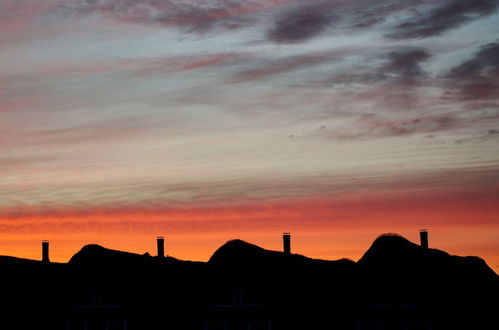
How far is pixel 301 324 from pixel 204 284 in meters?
5.04

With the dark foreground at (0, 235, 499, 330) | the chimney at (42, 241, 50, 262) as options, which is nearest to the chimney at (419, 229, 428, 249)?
the dark foreground at (0, 235, 499, 330)

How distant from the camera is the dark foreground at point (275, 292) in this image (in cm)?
4184

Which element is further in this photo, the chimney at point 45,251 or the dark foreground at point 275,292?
the chimney at point 45,251

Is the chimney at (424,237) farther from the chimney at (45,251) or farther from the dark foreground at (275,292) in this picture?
the chimney at (45,251)

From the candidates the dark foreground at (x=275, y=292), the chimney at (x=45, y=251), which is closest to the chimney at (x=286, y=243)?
the dark foreground at (x=275, y=292)

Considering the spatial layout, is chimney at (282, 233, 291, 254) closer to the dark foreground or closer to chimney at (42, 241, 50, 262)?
the dark foreground

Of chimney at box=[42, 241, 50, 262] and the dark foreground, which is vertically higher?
chimney at box=[42, 241, 50, 262]

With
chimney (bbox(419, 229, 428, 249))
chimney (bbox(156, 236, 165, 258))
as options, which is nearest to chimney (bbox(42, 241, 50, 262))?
chimney (bbox(156, 236, 165, 258))

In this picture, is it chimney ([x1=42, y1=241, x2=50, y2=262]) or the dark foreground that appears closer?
the dark foreground

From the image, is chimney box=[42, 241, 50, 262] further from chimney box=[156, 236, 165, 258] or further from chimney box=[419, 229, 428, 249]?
chimney box=[419, 229, 428, 249]

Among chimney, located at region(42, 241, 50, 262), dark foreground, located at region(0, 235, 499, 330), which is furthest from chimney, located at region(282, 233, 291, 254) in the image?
chimney, located at region(42, 241, 50, 262)

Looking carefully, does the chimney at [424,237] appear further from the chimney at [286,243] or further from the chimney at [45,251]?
the chimney at [45,251]

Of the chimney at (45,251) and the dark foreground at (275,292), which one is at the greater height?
the chimney at (45,251)

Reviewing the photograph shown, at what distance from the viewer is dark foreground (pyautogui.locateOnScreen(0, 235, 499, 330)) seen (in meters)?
41.8
